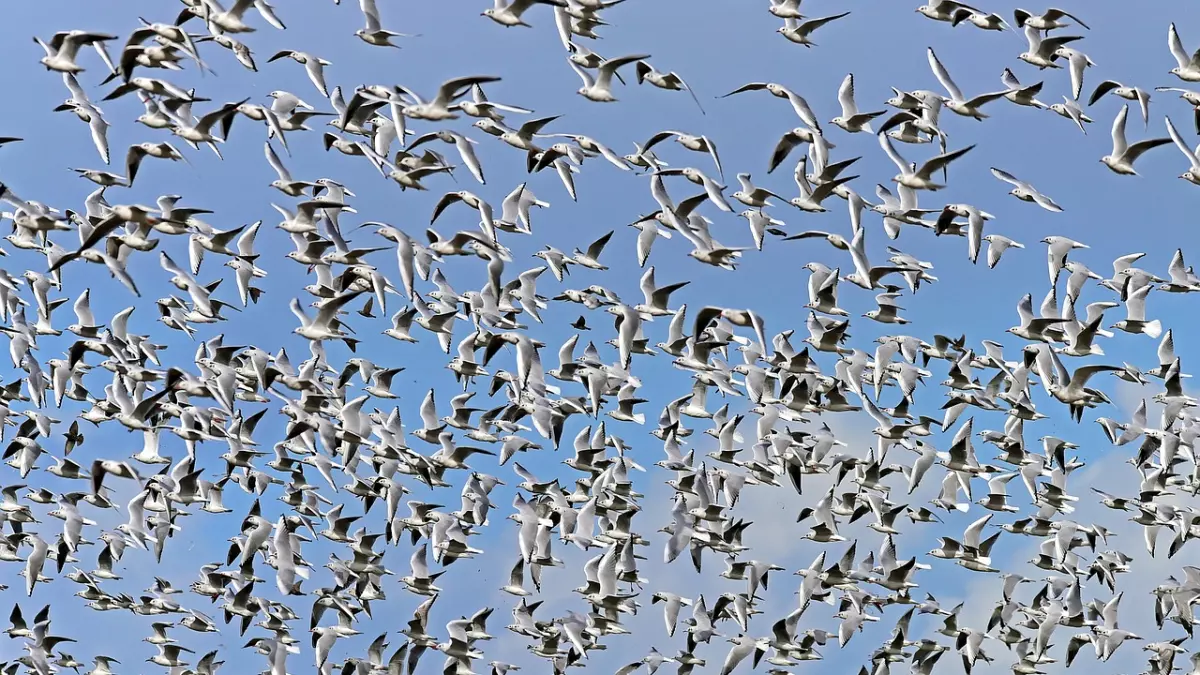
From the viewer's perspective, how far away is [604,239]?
1693 inches

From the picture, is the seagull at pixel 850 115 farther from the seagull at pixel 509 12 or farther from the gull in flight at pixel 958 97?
the seagull at pixel 509 12

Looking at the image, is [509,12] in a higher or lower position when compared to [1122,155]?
higher

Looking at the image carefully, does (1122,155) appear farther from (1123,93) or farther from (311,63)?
(311,63)

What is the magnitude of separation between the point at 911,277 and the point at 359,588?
52.1 feet

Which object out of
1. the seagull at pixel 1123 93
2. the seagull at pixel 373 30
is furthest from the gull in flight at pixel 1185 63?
the seagull at pixel 373 30

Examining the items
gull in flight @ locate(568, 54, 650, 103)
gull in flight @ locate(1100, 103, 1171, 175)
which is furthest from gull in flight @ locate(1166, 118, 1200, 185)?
gull in flight @ locate(568, 54, 650, 103)

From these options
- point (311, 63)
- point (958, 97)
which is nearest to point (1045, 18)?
point (958, 97)

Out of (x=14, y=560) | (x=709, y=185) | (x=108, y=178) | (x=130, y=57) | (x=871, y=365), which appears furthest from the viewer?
(x=14, y=560)

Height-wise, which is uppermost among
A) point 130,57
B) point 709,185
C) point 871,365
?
point 130,57

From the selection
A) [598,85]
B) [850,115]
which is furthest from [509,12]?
[850,115]

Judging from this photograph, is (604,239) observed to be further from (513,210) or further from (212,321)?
(212,321)

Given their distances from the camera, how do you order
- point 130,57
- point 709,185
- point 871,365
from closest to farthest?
point 130,57, point 709,185, point 871,365

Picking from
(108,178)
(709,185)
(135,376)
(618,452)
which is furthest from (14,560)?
(709,185)

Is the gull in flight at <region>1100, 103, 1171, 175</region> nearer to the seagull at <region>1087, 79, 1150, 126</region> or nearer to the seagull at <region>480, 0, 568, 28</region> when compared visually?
the seagull at <region>1087, 79, 1150, 126</region>
